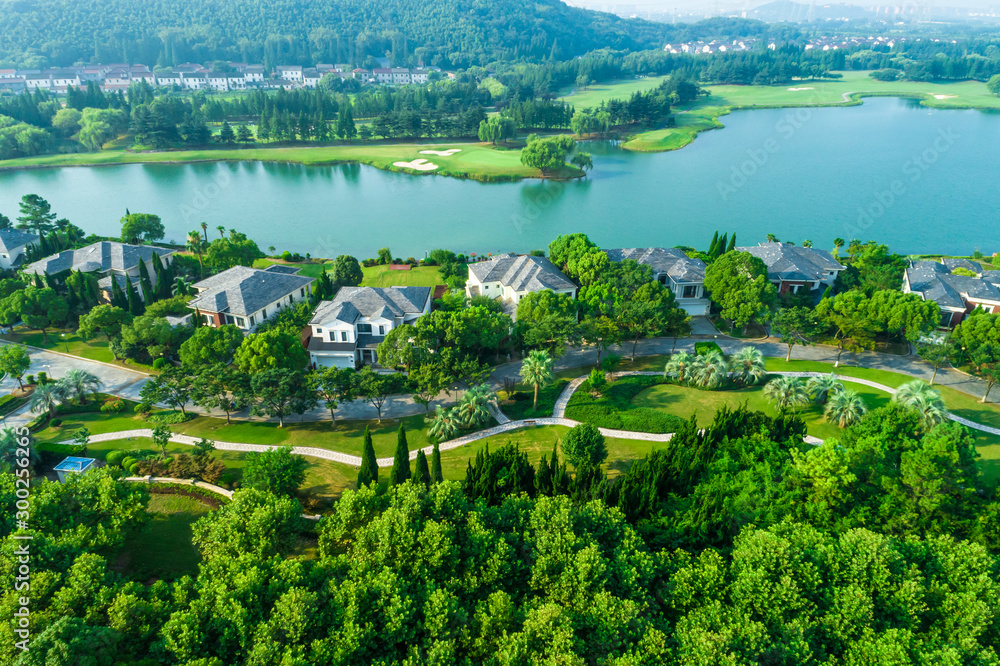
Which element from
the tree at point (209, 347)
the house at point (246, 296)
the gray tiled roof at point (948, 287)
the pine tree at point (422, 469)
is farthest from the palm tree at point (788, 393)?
the house at point (246, 296)

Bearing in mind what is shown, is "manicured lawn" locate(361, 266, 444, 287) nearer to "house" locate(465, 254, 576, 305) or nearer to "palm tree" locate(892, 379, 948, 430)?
"house" locate(465, 254, 576, 305)

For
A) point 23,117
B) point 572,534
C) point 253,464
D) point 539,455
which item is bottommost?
point 539,455

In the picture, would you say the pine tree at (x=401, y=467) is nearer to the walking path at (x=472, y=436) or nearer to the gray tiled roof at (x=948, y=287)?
the walking path at (x=472, y=436)

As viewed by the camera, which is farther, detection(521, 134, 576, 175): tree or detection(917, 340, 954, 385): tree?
detection(521, 134, 576, 175): tree

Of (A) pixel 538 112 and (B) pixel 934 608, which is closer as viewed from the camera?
(B) pixel 934 608

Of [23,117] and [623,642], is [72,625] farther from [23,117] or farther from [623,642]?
[23,117]

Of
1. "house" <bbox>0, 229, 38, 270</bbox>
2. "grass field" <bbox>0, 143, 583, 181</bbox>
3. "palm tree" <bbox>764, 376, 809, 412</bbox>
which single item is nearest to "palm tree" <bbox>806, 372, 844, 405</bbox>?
"palm tree" <bbox>764, 376, 809, 412</bbox>

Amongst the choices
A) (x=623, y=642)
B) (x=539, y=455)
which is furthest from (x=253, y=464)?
(x=623, y=642)
